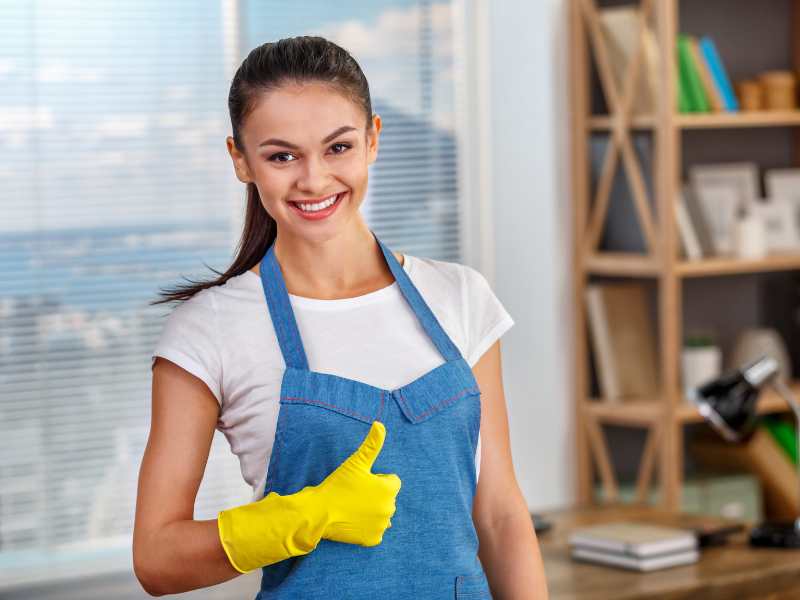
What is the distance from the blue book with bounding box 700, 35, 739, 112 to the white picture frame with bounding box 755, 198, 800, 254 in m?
0.37

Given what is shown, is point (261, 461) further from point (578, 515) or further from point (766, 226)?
→ point (766, 226)

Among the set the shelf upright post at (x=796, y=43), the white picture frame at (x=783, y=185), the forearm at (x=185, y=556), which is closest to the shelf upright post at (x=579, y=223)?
the white picture frame at (x=783, y=185)

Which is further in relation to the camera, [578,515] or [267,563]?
[578,515]

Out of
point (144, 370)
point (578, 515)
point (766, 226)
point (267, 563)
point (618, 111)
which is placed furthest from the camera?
point (766, 226)

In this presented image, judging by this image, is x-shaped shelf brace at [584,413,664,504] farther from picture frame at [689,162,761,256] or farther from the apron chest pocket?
the apron chest pocket

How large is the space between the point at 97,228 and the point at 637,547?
5.37 ft

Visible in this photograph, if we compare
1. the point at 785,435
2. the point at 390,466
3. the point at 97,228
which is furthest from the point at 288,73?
the point at 785,435

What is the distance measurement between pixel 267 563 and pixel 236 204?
86.9 inches

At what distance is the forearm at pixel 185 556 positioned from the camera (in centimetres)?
141

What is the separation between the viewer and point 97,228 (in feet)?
11.1

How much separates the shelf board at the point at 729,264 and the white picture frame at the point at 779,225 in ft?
0.58

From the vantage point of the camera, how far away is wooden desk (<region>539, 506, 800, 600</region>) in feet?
8.21

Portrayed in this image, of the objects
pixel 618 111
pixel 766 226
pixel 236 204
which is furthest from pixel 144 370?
pixel 766 226

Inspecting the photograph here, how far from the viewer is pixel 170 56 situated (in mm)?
3428
